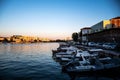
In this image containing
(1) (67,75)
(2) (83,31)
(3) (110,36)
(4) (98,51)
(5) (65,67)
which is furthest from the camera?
(2) (83,31)

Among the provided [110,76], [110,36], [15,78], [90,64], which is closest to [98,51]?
[90,64]

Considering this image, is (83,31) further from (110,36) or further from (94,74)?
(94,74)

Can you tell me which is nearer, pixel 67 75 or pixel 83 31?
pixel 67 75

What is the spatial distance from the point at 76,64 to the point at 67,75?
2.57 meters

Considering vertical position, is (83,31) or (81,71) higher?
(83,31)

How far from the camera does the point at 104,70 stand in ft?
56.4

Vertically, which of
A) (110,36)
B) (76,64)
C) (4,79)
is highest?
(110,36)

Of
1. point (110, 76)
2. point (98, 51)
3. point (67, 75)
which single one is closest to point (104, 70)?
point (110, 76)

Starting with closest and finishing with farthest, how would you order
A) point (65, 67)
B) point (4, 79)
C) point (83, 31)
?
point (4, 79), point (65, 67), point (83, 31)

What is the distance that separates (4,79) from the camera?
51.5 feet

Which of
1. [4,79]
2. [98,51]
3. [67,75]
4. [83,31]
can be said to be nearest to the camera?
[4,79]

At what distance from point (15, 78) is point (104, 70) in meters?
10.7

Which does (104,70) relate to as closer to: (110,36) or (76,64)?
Answer: (76,64)

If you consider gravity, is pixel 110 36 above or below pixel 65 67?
above
